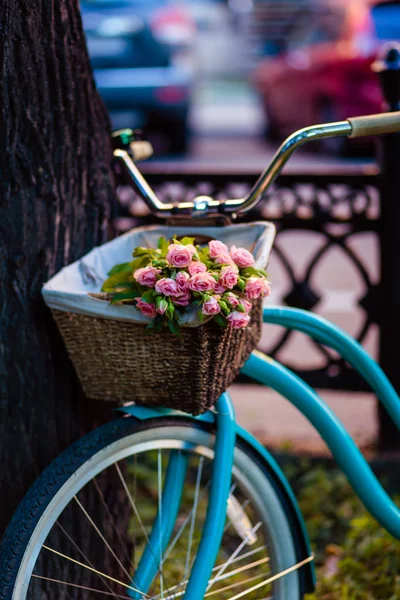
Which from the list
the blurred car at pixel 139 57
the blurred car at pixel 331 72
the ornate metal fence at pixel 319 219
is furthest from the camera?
the blurred car at pixel 139 57

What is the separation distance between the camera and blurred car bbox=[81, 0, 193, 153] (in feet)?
28.3

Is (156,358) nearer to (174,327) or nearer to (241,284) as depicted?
(174,327)

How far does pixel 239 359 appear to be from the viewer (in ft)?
6.03

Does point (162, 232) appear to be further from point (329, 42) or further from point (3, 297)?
point (329, 42)

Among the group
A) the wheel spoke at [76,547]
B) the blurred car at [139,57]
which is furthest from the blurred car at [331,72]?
the wheel spoke at [76,547]

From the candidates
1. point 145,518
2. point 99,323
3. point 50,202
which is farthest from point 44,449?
point 145,518

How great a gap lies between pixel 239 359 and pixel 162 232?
1.38ft

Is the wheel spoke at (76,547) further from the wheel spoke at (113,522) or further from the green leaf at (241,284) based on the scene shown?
the green leaf at (241,284)

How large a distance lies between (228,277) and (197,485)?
63 centimetres

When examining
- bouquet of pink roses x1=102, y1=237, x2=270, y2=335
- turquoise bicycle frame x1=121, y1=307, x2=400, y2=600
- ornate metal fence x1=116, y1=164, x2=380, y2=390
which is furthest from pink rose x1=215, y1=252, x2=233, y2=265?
ornate metal fence x1=116, y1=164, x2=380, y2=390

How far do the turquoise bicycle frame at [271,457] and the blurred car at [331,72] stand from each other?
523 centimetres

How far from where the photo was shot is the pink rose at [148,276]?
1.68 metres

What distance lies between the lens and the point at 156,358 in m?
1.72

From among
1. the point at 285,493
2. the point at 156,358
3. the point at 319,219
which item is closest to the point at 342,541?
the point at 285,493
